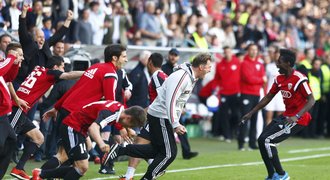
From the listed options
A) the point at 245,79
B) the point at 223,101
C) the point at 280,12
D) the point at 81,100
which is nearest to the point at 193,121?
the point at 223,101

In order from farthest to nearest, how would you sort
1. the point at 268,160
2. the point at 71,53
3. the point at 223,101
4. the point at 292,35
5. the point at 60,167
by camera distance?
1. the point at 292,35
2. the point at 223,101
3. the point at 71,53
4. the point at 268,160
5. the point at 60,167

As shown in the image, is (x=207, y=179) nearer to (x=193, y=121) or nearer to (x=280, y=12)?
(x=193, y=121)

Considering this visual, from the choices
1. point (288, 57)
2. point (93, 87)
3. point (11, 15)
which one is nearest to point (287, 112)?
point (288, 57)

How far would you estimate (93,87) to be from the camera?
460 inches

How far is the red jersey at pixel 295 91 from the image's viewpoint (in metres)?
13.2

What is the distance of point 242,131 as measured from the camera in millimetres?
19219

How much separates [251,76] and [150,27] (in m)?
4.15

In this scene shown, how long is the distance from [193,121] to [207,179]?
8.98 metres

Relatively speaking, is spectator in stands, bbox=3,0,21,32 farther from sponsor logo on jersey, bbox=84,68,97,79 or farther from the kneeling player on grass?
the kneeling player on grass

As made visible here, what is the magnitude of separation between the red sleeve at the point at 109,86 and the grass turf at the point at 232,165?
2287 millimetres

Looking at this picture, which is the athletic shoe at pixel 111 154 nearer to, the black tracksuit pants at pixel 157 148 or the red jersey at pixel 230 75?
the black tracksuit pants at pixel 157 148

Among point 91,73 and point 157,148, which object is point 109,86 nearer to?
point 91,73

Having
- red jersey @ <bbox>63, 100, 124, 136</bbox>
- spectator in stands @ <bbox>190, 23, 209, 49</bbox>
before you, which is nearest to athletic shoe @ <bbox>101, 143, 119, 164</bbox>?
red jersey @ <bbox>63, 100, 124, 136</bbox>

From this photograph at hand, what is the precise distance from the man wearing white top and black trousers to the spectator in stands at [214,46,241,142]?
31.3 feet
